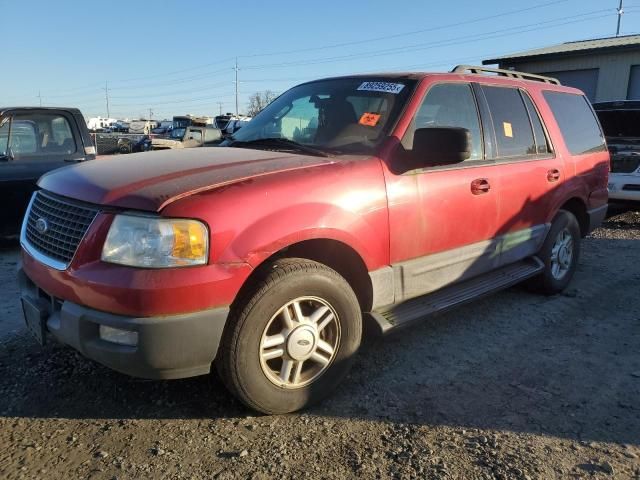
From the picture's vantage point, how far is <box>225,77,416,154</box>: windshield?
3.44m

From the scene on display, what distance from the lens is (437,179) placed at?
3.51m

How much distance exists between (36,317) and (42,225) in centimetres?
49

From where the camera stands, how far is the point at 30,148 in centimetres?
638

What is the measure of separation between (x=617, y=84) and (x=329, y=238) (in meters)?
19.0

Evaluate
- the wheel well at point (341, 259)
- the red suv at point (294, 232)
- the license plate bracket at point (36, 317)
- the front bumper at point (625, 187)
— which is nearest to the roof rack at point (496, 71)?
the red suv at point (294, 232)

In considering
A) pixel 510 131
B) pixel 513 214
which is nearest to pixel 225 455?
pixel 513 214

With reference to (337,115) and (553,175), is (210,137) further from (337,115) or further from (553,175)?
(553,175)

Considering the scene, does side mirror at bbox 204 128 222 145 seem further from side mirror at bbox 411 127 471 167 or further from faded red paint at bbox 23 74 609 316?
side mirror at bbox 411 127 471 167

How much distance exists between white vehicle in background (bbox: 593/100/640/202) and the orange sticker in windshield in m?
6.39

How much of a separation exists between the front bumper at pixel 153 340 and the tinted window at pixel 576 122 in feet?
12.7

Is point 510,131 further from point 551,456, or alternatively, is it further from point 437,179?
point 551,456

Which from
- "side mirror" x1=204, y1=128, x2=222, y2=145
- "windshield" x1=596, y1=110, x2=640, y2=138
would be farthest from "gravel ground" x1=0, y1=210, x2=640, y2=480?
"windshield" x1=596, y1=110, x2=640, y2=138

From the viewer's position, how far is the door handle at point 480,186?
378 centimetres

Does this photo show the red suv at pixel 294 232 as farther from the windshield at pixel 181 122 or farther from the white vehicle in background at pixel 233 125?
the windshield at pixel 181 122
